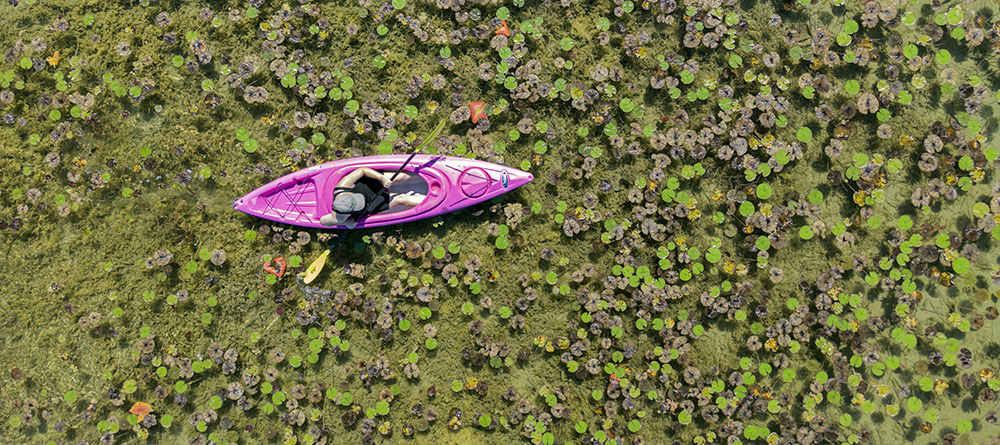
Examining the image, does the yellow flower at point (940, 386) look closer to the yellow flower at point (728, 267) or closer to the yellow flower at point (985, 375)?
the yellow flower at point (985, 375)

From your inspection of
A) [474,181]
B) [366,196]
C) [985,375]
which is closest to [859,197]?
[985,375]

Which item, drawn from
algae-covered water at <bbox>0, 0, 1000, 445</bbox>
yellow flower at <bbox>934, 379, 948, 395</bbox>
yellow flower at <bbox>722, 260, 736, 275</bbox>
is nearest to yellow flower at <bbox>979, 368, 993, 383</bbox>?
algae-covered water at <bbox>0, 0, 1000, 445</bbox>

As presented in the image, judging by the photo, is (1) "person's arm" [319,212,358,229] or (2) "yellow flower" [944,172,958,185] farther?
(2) "yellow flower" [944,172,958,185]

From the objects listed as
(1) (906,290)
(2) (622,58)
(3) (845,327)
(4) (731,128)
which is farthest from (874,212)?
(2) (622,58)

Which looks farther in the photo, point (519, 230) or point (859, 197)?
point (519, 230)

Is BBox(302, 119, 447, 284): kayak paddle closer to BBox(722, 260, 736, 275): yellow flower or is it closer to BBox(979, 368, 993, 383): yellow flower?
BBox(722, 260, 736, 275): yellow flower

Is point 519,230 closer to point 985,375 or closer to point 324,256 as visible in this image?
point 324,256
